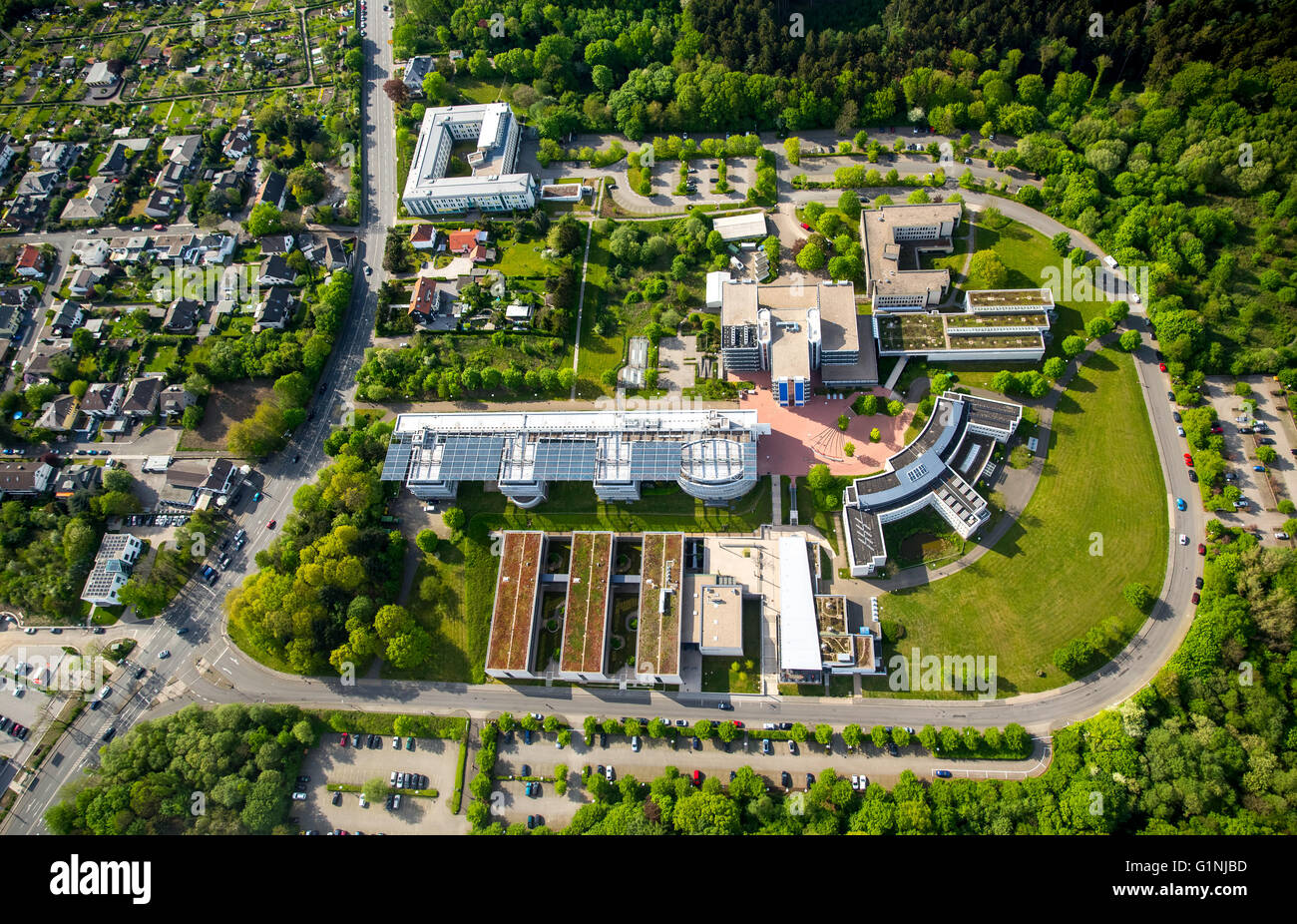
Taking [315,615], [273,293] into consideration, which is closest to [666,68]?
[273,293]

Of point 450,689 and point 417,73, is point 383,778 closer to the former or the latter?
point 450,689

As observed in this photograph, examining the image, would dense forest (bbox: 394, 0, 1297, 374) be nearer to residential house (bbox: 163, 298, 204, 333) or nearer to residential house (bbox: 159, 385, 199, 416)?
residential house (bbox: 163, 298, 204, 333)

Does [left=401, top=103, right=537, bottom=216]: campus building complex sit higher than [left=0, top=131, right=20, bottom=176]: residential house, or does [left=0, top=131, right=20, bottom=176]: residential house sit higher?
[left=401, top=103, right=537, bottom=216]: campus building complex

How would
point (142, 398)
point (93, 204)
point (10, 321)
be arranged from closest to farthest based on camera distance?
point (142, 398) < point (10, 321) < point (93, 204)

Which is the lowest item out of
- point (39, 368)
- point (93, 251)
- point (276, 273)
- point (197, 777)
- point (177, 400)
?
point (197, 777)

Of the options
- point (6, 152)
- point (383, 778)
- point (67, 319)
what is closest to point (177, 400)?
point (67, 319)

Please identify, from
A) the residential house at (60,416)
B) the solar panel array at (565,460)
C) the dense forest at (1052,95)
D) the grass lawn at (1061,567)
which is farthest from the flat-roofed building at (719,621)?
the residential house at (60,416)

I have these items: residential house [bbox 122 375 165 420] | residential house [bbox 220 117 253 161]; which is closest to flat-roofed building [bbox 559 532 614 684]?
residential house [bbox 122 375 165 420]

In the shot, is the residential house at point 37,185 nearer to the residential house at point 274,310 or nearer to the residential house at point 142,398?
→ the residential house at point 142,398
